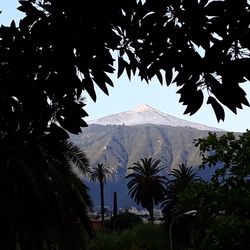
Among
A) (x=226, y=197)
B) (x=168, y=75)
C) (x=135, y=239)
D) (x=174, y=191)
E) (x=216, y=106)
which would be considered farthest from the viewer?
(x=174, y=191)

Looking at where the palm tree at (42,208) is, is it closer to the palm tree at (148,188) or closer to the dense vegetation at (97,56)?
the dense vegetation at (97,56)

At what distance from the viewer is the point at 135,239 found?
1652 inches

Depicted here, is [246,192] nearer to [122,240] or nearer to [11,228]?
[11,228]

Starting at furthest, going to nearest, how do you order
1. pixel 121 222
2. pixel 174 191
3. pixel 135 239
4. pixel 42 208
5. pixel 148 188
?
pixel 121 222
pixel 148 188
pixel 174 191
pixel 135 239
pixel 42 208

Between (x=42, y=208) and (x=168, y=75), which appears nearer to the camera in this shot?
(x=168, y=75)

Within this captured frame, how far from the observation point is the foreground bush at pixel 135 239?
37625 millimetres

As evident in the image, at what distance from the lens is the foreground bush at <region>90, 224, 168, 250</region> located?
123ft

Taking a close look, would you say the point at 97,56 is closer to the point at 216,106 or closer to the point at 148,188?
the point at 216,106

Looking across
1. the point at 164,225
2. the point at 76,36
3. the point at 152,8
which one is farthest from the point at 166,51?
the point at 164,225

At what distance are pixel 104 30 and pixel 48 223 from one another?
565 inches

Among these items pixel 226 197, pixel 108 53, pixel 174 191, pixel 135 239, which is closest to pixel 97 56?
pixel 108 53

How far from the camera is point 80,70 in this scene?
9.14ft

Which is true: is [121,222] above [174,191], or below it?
below

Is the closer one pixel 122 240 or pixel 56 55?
pixel 56 55
